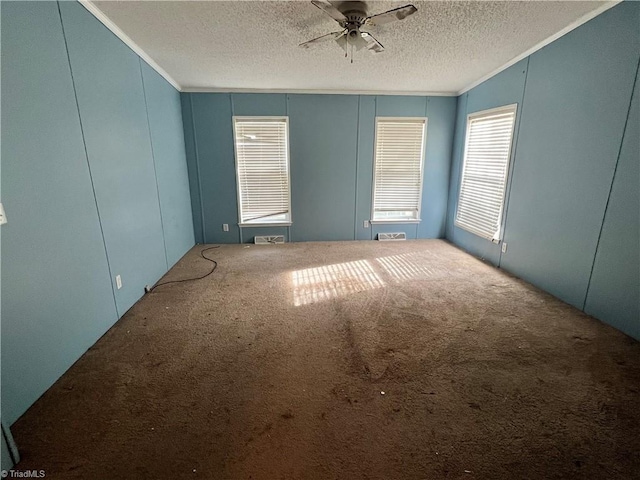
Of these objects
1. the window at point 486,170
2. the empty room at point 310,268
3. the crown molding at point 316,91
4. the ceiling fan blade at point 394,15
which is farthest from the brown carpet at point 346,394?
the crown molding at point 316,91

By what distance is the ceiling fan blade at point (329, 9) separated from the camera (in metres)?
1.92

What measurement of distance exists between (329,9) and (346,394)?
260cm

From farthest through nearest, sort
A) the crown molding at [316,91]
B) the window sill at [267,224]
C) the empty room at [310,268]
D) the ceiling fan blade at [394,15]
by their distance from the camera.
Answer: the window sill at [267,224] → the crown molding at [316,91] → the ceiling fan blade at [394,15] → the empty room at [310,268]

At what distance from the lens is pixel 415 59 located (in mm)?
3215

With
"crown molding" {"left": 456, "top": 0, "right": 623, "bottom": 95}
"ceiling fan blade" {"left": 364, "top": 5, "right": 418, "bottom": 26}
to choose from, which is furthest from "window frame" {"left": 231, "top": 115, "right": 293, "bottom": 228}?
"crown molding" {"left": 456, "top": 0, "right": 623, "bottom": 95}

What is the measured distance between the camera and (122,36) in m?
2.61

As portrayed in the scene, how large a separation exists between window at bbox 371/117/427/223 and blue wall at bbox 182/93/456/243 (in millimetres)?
122

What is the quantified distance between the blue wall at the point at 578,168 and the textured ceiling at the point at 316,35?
284 mm

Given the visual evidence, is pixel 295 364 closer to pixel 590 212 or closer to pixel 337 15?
pixel 337 15

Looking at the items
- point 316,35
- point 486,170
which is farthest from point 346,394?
point 486,170

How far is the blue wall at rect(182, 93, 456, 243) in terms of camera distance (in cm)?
445

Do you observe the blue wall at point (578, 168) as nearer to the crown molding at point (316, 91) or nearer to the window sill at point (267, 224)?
the crown molding at point (316, 91)

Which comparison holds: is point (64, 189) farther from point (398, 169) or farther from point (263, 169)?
point (398, 169)

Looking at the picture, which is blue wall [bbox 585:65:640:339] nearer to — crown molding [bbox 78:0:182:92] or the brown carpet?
the brown carpet
